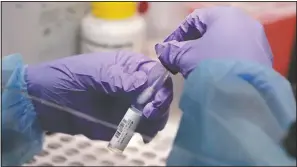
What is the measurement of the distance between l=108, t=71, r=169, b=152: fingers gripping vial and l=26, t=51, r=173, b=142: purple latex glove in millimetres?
14

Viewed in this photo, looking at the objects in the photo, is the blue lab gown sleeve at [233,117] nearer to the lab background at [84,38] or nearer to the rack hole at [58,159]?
the lab background at [84,38]

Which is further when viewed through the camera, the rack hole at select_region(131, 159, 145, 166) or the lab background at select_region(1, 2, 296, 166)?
the rack hole at select_region(131, 159, 145, 166)

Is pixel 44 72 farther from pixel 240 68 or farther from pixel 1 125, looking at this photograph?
pixel 240 68

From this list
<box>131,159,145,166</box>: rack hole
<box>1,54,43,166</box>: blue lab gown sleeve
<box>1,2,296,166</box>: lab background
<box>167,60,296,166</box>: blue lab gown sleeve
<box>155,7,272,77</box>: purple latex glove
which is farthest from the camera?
<box>131,159,145,166</box>: rack hole

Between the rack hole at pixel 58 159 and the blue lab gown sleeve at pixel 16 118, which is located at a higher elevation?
the blue lab gown sleeve at pixel 16 118

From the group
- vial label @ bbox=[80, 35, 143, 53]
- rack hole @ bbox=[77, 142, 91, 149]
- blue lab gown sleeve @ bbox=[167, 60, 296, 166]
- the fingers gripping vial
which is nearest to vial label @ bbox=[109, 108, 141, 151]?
the fingers gripping vial

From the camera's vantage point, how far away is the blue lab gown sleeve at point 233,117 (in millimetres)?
500

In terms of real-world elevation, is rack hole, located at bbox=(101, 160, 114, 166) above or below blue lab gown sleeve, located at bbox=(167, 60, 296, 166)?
below

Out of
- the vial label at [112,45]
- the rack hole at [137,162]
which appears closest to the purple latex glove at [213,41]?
the vial label at [112,45]

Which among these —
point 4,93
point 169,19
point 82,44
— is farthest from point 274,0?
point 4,93

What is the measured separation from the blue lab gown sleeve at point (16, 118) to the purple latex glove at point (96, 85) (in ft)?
0.06

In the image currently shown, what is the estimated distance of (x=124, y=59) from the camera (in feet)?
2.71

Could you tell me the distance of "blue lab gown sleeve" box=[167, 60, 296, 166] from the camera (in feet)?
1.64

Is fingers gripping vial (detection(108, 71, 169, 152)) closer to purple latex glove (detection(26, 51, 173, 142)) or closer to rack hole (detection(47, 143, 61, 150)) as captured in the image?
purple latex glove (detection(26, 51, 173, 142))
